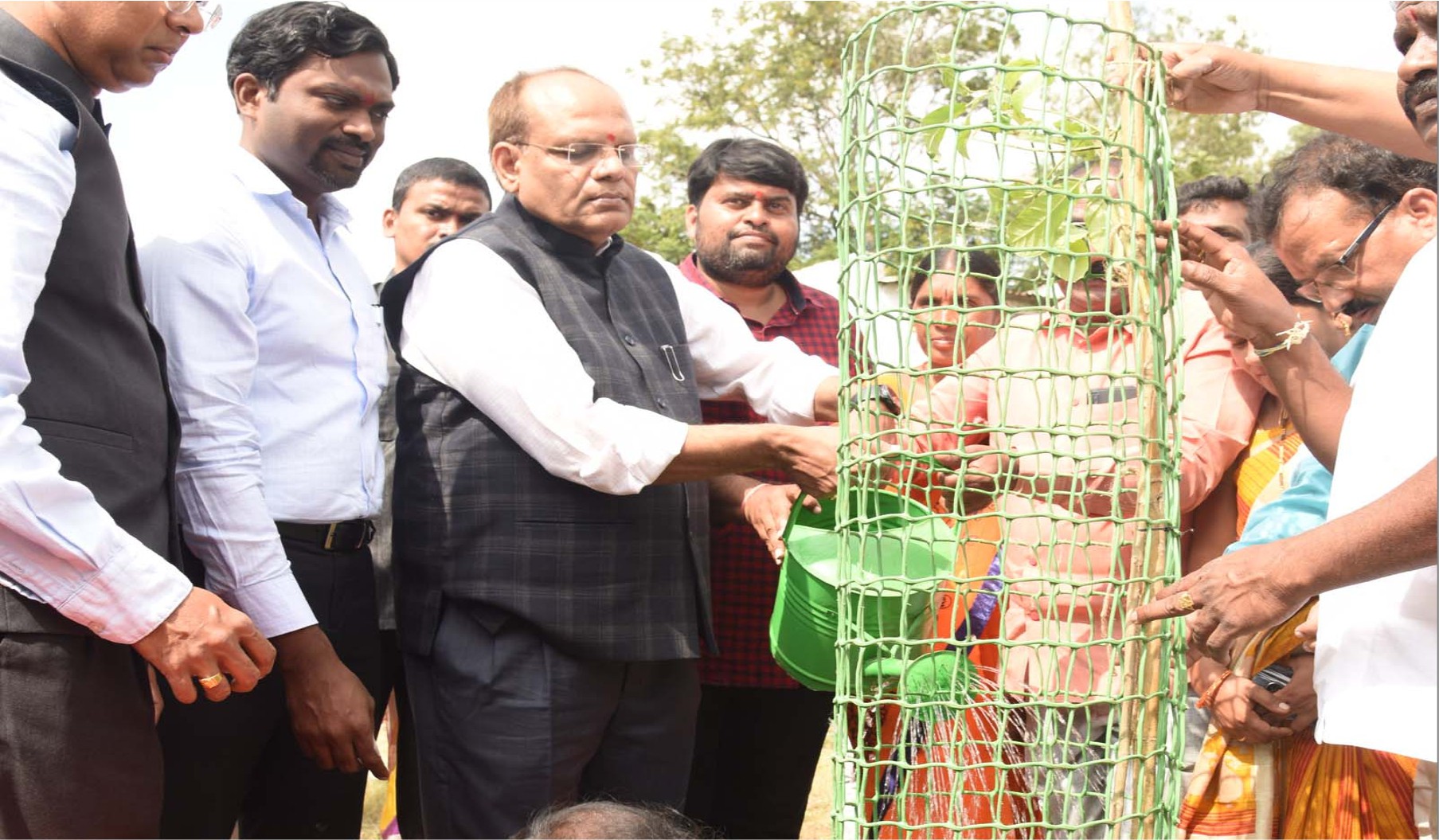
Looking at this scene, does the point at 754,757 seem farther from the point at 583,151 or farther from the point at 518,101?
the point at 518,101

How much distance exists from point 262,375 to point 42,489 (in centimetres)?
79

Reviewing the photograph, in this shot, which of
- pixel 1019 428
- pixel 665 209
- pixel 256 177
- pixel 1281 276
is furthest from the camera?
pixel 665 209

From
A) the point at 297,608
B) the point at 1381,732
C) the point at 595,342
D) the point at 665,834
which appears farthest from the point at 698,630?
the point at 1381,732

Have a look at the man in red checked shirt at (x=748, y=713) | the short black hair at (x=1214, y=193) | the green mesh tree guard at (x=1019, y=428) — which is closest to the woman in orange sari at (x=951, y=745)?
the green mesh tree guard at (x=1019, y=428)

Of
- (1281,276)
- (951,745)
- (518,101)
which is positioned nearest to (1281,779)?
(951,745)

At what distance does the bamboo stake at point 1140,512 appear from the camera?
2.28m

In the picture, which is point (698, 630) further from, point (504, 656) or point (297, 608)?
point (297, 608)

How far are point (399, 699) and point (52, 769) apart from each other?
1232 mm

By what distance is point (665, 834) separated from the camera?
214cm

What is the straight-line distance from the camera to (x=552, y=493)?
304 centimetres

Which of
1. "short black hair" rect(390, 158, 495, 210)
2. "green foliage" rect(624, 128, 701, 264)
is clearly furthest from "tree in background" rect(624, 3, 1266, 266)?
"short black hair" rect(390, 158, 495, 210)

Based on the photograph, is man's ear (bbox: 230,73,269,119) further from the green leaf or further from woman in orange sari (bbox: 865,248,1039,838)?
the green leaf

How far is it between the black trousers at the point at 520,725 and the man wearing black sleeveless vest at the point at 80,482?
1.97 feet

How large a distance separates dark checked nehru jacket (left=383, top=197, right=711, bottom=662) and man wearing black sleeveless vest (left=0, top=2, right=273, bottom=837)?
2.07 feet
